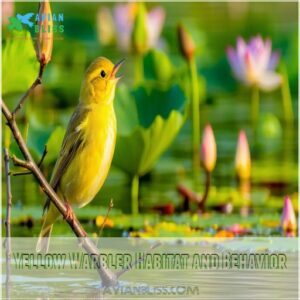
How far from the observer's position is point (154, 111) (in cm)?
543

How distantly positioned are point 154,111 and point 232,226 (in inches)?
34.1

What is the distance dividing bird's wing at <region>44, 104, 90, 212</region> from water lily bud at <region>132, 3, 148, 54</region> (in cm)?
238

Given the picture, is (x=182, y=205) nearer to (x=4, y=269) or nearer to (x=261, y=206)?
(x=261, y=206)

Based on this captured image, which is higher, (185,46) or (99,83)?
(185,46)

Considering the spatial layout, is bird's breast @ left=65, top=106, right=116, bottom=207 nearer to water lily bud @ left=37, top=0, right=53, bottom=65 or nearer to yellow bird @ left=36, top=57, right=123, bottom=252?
yellow bird @ left=36, top=57, right=123, bottom=252

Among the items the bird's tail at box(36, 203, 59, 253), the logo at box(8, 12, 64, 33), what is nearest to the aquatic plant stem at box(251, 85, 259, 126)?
the logo at box(8, 12, 64, 33)

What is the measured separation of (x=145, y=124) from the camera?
539 cm

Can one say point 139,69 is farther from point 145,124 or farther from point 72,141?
point 72,141

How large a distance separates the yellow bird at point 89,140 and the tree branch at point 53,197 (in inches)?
9.2

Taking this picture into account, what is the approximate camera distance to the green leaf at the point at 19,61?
16.7ft

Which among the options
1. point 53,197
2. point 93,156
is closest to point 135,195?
point 93,156

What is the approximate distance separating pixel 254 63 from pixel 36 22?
9.81 ft

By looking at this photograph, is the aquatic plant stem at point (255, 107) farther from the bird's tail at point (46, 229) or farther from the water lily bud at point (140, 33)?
the bird's tail at point (46, 229)

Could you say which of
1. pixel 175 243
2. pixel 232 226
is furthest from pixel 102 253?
pixel 232 226
